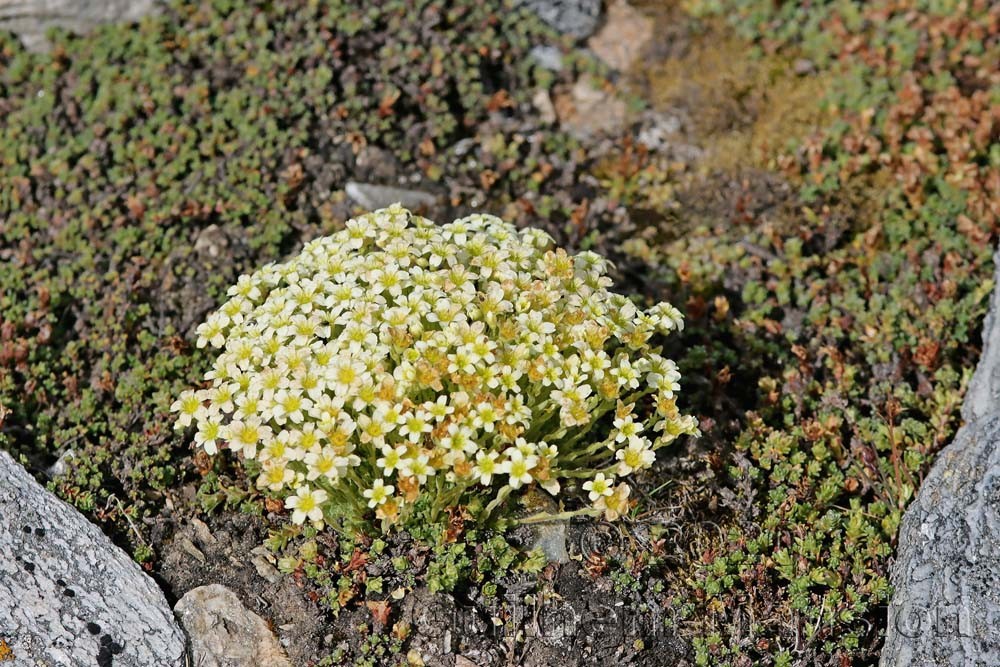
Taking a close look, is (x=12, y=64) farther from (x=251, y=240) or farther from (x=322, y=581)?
(x=322, y=581)

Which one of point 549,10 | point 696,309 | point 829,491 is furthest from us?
point 549,10

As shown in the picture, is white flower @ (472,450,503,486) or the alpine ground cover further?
the alpine ground cover

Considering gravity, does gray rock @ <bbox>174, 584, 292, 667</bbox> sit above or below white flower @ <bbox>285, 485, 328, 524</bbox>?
below

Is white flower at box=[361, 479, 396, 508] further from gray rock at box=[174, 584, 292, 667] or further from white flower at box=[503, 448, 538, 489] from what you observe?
gray rock at box=[174, 584, 292, 667]

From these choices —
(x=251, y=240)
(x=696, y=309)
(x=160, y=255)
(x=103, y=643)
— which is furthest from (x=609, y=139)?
(x=103, y=643)

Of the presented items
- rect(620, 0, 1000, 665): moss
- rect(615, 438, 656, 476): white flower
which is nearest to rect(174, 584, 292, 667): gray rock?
rect(615, 438, 656, 476): white flower

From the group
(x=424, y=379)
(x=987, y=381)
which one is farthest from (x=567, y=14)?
(x=424, y=379)
